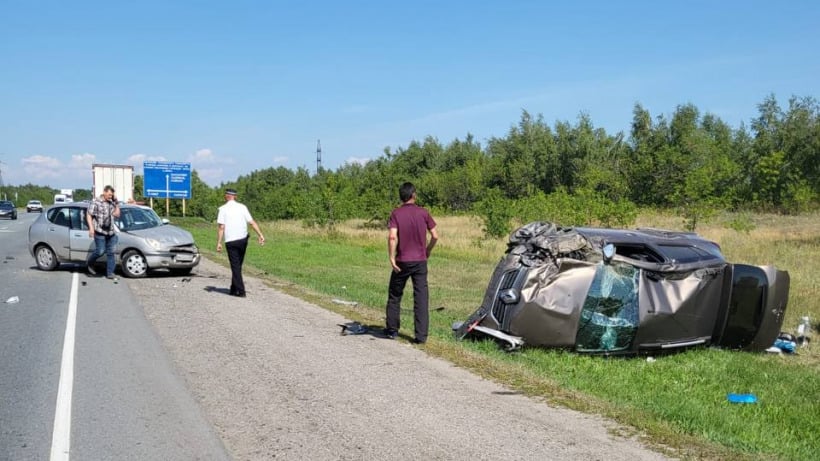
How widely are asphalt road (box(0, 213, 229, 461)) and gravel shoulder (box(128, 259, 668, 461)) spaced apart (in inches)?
8.8

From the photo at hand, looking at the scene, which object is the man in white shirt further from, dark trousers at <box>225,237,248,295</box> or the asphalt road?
the asphalt road

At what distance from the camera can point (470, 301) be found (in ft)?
46.3

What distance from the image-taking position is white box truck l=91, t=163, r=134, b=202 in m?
36.0

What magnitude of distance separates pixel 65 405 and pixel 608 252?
19.4 feet

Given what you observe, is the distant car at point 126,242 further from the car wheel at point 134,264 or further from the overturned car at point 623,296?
the overturned car at point 623,296

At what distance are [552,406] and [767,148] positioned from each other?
56111 mm

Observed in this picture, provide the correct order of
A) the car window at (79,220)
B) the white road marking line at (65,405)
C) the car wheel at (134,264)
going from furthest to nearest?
the car window at (79,220)
the car wheel at (134,264)
the white road marking line at (65,405)

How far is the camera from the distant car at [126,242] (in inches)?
597

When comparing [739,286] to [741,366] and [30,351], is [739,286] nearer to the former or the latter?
[741,366]

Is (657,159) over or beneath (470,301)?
over

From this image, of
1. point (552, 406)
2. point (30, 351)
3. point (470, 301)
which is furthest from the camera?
point (470, 301)

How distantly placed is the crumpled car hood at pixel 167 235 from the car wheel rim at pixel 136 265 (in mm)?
524

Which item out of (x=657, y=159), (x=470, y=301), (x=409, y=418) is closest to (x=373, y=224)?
(x=657, y=159)

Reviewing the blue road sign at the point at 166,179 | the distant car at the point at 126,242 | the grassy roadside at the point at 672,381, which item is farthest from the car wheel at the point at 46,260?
the blue road sign at the point at 166,179
